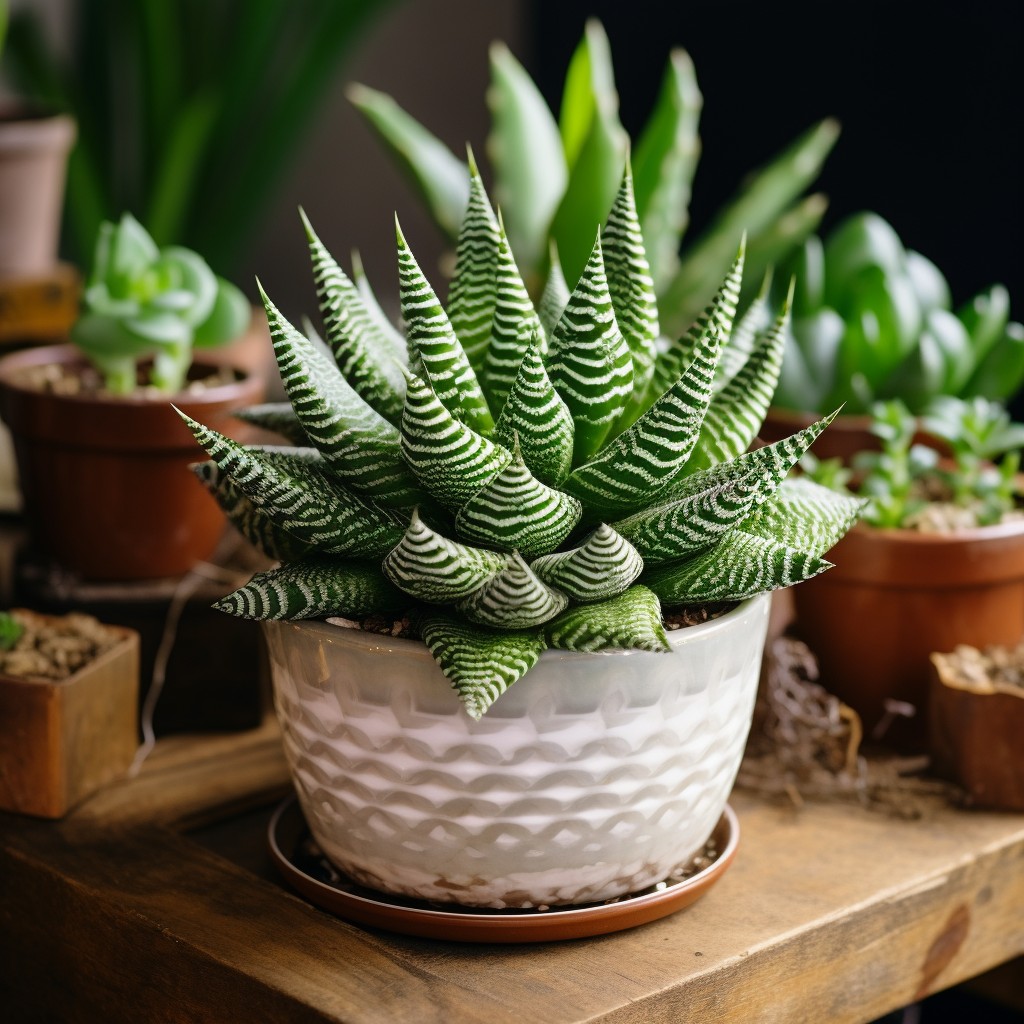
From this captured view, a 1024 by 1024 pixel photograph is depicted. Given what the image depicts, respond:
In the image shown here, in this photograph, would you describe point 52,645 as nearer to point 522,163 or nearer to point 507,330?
point 507,330

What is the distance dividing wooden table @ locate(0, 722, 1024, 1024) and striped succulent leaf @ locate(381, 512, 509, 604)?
0.51 feet

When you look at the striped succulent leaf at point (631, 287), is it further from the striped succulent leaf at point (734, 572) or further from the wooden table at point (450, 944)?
the wooden table at point (450, 944)

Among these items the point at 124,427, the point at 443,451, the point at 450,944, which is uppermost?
the point at 443,451

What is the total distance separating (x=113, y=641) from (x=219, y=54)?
162cm

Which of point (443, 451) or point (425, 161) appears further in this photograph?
point (425, 161)

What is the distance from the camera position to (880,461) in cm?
81

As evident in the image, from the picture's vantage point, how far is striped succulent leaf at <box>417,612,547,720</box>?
53 centimetres

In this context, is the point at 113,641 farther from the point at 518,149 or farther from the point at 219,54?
the point at 219,54

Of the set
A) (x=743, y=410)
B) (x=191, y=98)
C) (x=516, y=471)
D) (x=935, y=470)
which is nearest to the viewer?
(x=516, y=471)

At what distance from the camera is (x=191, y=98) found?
2148 mm

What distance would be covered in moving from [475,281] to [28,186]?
887mm

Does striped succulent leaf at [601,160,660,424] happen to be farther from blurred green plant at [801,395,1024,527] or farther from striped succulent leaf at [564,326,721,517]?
blurred green plant at [801,395,1024,527]

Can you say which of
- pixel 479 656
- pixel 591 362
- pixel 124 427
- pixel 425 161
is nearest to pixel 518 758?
pixel 479 656

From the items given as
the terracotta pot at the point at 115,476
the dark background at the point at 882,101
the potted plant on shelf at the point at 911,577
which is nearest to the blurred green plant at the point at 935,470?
the potted plant on shelf at the point at 911,577
